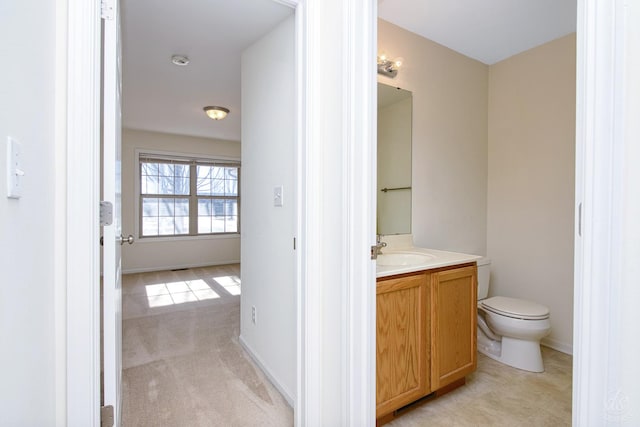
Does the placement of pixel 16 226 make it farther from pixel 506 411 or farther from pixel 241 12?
pixel 506 411

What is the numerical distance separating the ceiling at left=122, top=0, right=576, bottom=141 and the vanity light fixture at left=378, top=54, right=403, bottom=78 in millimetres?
275

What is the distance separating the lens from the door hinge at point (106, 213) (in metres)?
1.08

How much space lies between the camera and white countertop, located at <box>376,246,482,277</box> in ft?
5.20

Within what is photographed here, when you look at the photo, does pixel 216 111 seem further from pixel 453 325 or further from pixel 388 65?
pixel 453 325

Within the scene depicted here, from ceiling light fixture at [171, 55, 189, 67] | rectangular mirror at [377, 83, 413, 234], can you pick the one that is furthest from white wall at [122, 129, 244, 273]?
rectangular mirror at [377, 83, 413, 234]

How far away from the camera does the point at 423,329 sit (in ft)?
5.53

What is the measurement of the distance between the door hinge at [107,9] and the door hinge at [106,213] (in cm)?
65

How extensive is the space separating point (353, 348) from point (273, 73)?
1610 mm

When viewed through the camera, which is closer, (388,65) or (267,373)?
(267,373)

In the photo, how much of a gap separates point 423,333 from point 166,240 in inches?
195

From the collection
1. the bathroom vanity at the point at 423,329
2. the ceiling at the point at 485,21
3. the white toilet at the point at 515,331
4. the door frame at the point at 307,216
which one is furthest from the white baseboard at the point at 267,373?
the ceiling at the point at 485,21

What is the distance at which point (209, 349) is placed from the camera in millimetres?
Answer: 2420

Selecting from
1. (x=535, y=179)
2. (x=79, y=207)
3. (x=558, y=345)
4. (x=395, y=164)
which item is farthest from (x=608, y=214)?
(x=558, y=345)

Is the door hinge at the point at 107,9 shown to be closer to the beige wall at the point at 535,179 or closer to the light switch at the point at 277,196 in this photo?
the light switch at the point at 277,196
